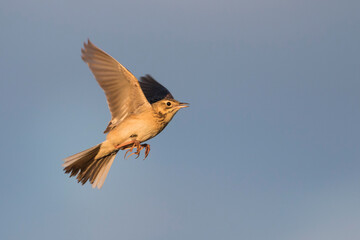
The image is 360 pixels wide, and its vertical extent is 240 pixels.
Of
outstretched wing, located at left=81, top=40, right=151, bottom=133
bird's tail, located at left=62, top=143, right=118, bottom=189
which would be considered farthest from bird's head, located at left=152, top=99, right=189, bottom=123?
bird's tail, located at left=62, top=143, right=118, bottom=189

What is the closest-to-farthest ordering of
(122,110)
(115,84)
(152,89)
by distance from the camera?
(115,84) < (122,110) < (152,89)

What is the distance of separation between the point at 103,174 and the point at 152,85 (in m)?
5.65

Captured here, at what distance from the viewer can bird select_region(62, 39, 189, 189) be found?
47.5 ft

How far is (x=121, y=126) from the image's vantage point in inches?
591

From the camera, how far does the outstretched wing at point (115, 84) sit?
47.1 feet

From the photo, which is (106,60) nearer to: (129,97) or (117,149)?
(129,97)

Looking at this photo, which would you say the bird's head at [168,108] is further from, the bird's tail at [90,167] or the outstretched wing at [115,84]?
the bird's tail at [90,167]

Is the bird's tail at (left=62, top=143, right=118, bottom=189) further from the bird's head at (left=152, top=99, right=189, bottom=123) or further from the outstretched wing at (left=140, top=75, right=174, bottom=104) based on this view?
the outstretched wing at (left=140, top=75, right=174, bottom=104)

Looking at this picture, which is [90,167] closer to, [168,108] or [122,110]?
[122,110]

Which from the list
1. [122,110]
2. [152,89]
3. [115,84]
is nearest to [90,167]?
[122,110]

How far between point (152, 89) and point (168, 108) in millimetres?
5646

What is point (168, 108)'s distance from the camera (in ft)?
49.1

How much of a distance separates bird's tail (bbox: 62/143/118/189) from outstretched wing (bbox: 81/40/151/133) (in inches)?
48.6

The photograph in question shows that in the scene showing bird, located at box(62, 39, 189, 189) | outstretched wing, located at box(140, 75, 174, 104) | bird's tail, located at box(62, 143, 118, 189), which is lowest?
bird's tail, located at box(62, 143, 118, 189)
